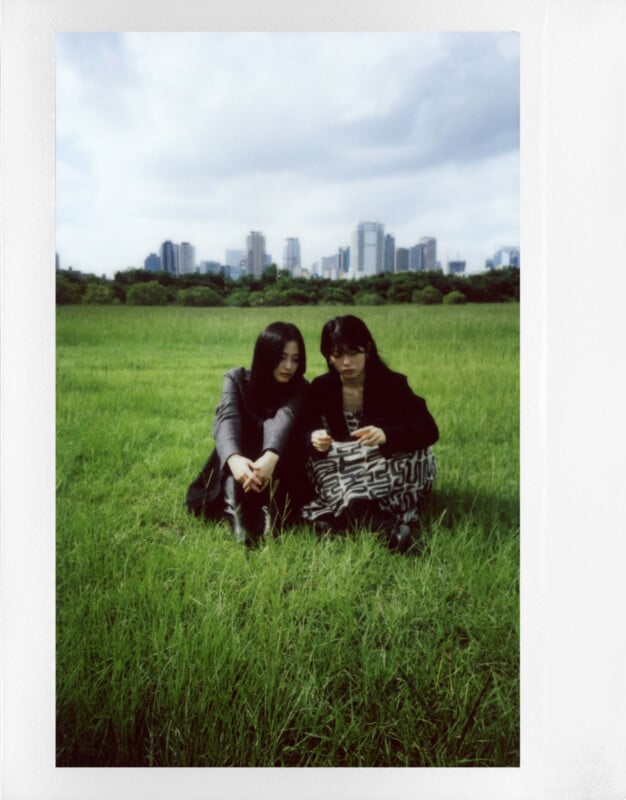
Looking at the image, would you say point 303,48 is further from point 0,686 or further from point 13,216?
point 0,686

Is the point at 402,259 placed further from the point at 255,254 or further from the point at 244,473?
the point at 244,473

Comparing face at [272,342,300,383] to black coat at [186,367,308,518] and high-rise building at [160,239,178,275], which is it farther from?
high-rise building at [160,239,178,275]

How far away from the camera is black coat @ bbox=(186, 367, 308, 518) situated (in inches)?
74.5

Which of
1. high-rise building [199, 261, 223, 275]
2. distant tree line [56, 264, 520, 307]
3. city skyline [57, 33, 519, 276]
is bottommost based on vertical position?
distant tree line [56, 264, 520, 307]

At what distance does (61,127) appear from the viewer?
75.6 inches

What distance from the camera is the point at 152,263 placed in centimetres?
196

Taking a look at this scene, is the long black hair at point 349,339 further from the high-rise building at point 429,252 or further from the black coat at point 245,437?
the high-rise building at point 429,252

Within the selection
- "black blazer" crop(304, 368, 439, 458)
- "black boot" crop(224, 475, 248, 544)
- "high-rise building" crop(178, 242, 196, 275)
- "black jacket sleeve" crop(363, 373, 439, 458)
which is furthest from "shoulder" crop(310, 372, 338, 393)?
"high-rise building" crop(178, 242, 196, 275)

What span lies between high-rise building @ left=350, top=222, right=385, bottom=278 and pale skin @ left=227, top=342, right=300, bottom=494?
310 mm

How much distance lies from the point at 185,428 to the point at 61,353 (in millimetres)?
425

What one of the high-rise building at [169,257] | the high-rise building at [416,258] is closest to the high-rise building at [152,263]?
the high-rise building at [169,257]

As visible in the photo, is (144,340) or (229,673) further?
(144,340)
